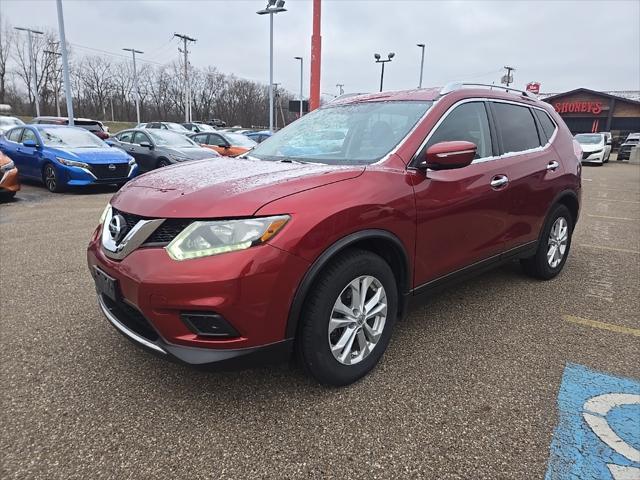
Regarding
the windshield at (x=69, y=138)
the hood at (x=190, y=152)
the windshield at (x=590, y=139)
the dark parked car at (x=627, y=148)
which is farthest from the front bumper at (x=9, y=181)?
the dark parked car at (x=627, y=148)

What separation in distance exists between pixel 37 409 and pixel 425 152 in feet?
8.47

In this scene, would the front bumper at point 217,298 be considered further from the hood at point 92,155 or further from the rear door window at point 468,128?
the hood at point 92,155

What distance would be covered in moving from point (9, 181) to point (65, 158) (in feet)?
4.88

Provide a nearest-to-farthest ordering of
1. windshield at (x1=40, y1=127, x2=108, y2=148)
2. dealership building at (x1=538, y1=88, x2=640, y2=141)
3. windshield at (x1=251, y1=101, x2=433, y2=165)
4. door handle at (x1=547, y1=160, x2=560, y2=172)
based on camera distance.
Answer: windshield at (x1=251, y1=101, x2=433, y2=165), door handle at (x1=547, y1=160, x2=560, y2=172), windshield at (x1=40, y1=127, x2=108, y2=148), dealership building at (x1=538, y1=88, x2=640, y2=141)

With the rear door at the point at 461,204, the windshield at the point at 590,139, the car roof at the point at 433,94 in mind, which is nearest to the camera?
the rear door at the point at 461,204

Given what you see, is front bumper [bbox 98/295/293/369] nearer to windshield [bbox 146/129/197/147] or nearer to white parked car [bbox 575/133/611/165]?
windshield [bbox 146/129/197/147]

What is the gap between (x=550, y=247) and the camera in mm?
4293

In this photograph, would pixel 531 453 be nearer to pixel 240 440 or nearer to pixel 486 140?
pixel 240 440

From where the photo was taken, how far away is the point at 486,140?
11.0 ft

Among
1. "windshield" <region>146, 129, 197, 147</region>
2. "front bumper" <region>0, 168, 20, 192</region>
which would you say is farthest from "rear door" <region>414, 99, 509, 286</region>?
"windshield" <region>146, 129, 197, 147</region>

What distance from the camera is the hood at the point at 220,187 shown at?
2.08m

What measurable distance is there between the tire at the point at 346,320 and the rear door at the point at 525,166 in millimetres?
1542

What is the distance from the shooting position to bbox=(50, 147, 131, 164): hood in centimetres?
969

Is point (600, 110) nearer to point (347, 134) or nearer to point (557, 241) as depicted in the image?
point (557, 241)
